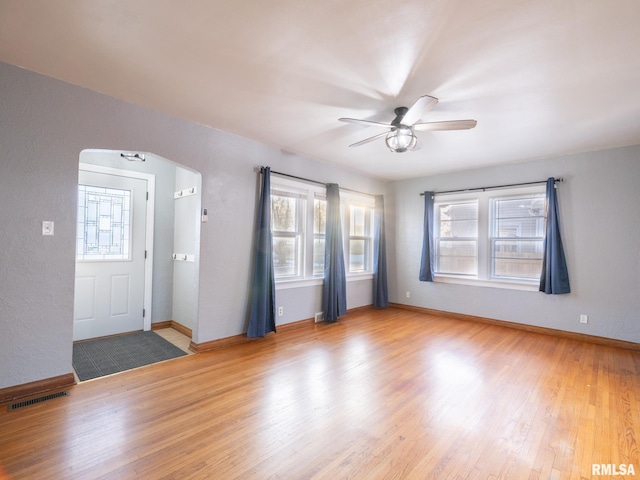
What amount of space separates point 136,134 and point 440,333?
179 inches

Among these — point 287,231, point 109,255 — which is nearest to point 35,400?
point 109,255

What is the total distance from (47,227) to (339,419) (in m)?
2.83

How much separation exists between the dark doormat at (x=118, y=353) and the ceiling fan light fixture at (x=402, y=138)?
325 centimetres

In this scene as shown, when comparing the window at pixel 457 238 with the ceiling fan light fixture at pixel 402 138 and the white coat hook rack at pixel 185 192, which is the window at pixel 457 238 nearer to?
the ceiling fan light fixture at pixel 402 138

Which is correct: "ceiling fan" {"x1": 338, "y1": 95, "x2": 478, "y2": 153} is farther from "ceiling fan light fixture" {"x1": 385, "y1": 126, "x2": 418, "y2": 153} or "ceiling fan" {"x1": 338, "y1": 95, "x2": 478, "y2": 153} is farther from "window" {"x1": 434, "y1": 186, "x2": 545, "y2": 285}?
"window" {"x1": 434, "y1": 186, "x2": 545, "y2": 285}

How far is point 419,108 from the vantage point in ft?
7.92

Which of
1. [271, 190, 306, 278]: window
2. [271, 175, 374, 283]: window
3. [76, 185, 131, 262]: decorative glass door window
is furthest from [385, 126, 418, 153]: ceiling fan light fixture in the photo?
[76, 185, 131, 262]: decorative glass door window

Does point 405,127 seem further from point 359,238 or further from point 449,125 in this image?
point 359,238

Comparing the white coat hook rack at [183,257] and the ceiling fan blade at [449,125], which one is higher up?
the ceiling fan blade at [449,125]

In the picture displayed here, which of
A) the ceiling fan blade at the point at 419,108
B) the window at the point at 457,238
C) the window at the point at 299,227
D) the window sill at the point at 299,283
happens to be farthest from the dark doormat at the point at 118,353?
the window at the point at 457,238

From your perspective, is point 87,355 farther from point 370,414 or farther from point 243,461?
point 370,414

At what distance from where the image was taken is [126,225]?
4117mm

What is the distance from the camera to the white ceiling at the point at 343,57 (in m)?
1.75

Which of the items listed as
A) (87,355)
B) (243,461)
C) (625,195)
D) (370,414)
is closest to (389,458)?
(370,414)
